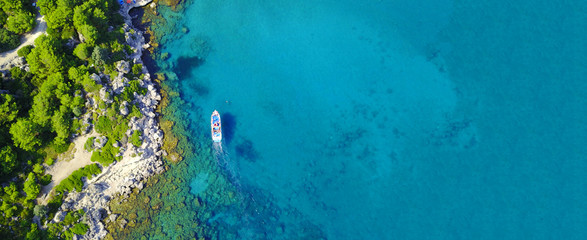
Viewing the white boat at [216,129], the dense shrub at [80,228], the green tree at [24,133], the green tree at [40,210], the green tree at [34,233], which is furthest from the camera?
the white boat at [216,129]

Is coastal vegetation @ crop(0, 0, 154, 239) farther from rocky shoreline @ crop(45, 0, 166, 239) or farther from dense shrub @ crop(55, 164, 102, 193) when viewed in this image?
rocky shoreline @ crop(45, 0, 166, 239)

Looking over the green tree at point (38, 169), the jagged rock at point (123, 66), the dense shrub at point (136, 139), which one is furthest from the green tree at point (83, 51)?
the green tree at point (38, 169)

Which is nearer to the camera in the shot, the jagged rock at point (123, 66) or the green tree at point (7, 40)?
the green tree at point (7, 40)

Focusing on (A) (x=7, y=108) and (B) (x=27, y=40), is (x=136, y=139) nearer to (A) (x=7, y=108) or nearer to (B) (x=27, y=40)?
(A) (x=7, y=108)

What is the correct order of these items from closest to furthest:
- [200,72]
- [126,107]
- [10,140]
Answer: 1. [10,140]
2. [126,107]
3. [200,72]

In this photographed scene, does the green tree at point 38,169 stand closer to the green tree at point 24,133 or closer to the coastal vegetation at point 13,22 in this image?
the green tree at point 24,133

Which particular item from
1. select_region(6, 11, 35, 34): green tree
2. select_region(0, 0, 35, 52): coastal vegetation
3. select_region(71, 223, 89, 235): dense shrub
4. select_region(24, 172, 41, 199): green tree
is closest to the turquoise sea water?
select_region(71, 223, 89, 235): dense shrub

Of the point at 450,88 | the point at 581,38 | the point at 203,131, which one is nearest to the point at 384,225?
the point at 450,88

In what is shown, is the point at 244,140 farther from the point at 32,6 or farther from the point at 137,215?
the point at 32,6
